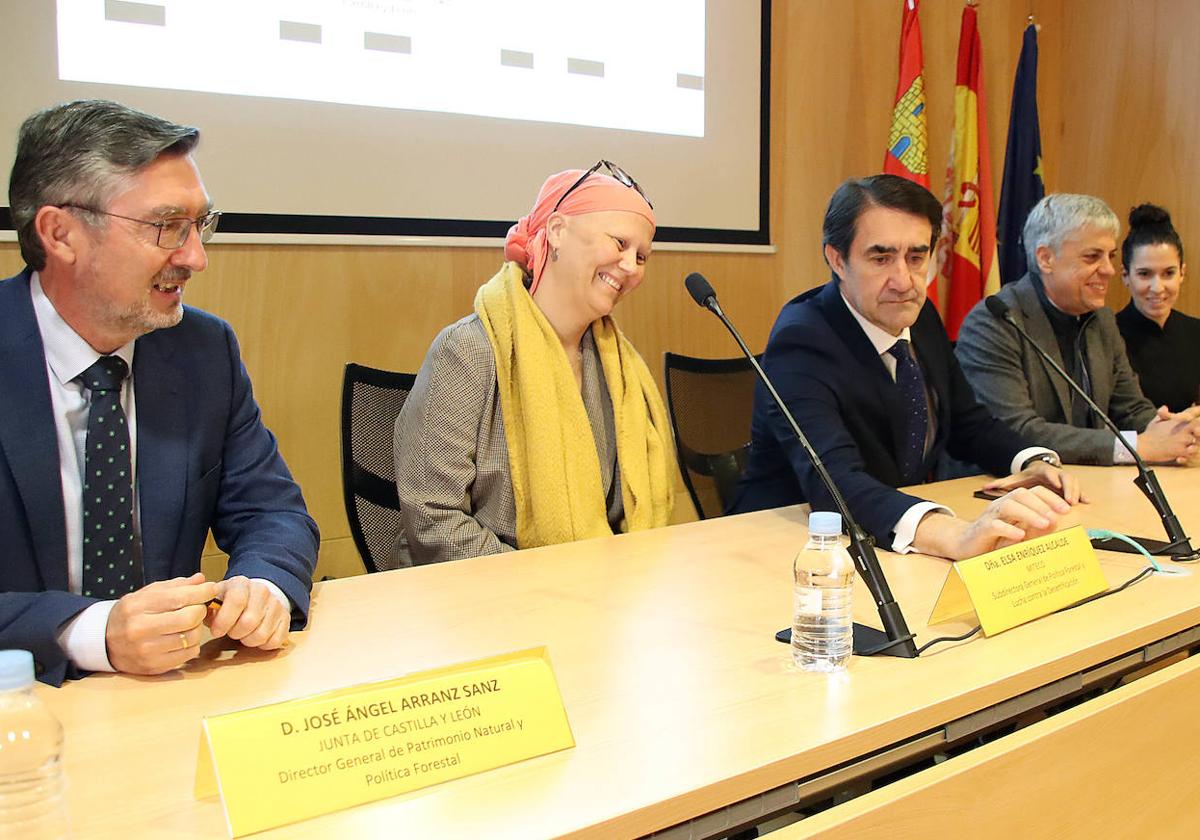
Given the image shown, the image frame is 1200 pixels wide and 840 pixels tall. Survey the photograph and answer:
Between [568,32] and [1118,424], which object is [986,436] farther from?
[568,32]

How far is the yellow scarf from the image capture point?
1970 mm

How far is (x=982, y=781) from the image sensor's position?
110 centimetres

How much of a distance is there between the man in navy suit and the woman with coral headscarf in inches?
15.0

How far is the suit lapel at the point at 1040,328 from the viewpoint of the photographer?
9.59 feet

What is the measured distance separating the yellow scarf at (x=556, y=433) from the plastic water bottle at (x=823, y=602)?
2.41 ft

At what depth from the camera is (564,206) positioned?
2.10 m

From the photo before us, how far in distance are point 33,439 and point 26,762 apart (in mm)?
663

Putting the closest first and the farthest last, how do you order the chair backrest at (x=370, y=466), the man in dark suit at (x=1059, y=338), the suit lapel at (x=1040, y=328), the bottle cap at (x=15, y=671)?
the bottle cap at (x=15, y=671), the chair backrest at (x=370, y=466), the man in dark suit at (x=1059, y=338), the suit lapel at (x=1040, y=328)

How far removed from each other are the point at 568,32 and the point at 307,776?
2731mm

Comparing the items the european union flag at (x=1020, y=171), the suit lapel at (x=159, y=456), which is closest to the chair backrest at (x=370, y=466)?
the suit lapel at (x=159, y=456)

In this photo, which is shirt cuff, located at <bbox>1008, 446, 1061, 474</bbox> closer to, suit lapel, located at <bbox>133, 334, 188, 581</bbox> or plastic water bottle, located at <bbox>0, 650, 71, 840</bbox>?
suit lapel, located at <bbox>133, 334, 188, 581</bbox>

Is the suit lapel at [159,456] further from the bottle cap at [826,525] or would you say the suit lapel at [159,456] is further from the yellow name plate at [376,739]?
the bottle cap at [826,525]

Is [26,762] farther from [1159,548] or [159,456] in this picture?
[1159,548]

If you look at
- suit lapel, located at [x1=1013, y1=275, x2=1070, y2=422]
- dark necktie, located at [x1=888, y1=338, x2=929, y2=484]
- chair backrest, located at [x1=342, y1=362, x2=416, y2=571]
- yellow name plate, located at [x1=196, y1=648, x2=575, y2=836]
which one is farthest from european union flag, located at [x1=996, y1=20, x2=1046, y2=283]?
yellow name plate, located at [x1=196, y1=648, x2=575, y2=836]
